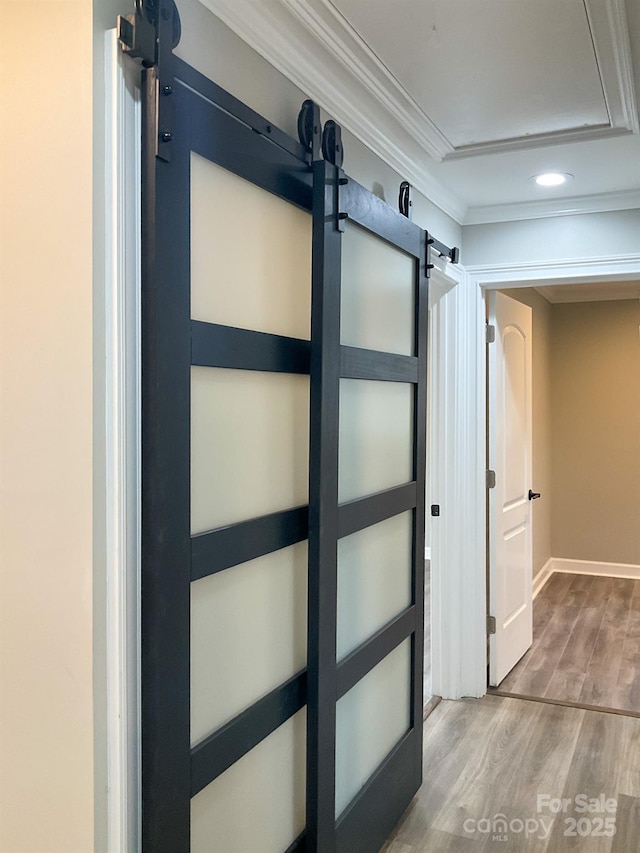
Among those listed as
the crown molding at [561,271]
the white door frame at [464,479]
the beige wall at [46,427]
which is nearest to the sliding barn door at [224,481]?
the beige wall at [46,427]

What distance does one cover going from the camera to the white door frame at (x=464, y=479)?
343 cm

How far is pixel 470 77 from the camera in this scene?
2098 millimetres

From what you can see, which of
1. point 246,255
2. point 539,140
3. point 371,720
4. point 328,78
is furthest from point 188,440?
point 539,140

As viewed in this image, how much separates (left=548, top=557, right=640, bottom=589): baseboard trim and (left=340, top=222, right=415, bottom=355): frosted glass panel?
438 cm

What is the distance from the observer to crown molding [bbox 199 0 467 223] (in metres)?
1.64

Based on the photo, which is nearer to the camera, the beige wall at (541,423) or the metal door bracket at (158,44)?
the metal door bracket at (158,44)

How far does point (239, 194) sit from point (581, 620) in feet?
14.0

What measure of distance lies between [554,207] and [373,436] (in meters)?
1.79

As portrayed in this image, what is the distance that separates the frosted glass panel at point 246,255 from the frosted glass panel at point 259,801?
106cm

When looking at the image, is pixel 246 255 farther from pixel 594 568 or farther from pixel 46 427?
pixel 594 568

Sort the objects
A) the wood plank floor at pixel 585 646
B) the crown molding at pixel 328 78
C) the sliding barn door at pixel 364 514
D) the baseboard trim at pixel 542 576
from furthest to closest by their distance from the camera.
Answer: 1. the baseboard trim at pixel 542 576
2. the wood plank floor at pixel 585 646
3. the sliding barn door at pixel 364 514
4. the crown molding at pixel 328 78

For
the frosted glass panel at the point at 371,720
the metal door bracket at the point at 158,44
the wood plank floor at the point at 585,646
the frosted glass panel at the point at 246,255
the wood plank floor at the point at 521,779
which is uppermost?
the metal door bracket at the point at 158,44

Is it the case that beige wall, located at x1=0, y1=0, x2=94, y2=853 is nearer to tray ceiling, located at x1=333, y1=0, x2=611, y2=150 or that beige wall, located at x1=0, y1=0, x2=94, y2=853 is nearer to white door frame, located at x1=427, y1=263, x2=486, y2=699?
tray ceiling, located at x1=333, y1=0, x2=611, y2=150

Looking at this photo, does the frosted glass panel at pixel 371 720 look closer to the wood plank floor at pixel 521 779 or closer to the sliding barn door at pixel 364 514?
the sliding barn door at pixel 364 514
